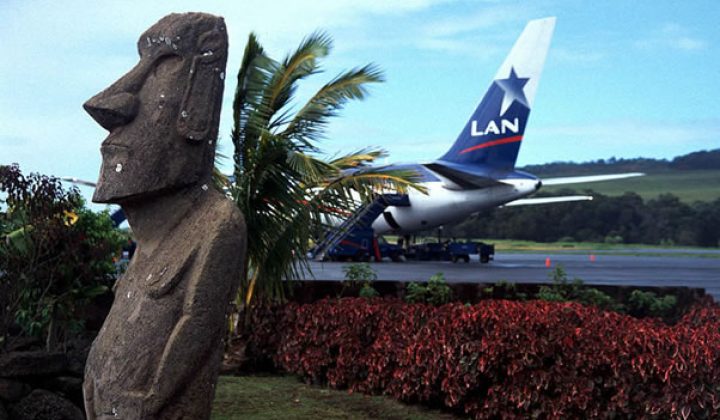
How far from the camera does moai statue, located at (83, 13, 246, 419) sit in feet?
12.0

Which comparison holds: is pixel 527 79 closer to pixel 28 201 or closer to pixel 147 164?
pixel 28 201

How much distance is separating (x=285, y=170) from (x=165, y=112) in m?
6.65

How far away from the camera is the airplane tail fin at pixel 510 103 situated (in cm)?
3381

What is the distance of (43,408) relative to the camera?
7.14 metres

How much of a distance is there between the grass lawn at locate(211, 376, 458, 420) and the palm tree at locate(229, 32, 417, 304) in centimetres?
138

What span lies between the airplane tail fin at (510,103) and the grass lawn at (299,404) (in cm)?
2548

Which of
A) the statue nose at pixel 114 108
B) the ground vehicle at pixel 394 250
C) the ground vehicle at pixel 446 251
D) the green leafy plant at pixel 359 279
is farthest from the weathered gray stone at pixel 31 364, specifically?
the ground vehicle at pixel 446 251

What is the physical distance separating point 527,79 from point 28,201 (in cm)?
2813

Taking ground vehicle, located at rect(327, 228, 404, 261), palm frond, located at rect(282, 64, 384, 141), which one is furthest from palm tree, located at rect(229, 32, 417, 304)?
ground vehicle, located at rect(327, 228, 404, 261)

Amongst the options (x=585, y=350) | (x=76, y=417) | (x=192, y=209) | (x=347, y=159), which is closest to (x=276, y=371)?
(x=347, y=159)

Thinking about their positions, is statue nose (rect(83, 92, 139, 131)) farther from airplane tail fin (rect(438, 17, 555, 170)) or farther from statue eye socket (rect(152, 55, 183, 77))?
airplane tail fin (rect(438, 17, 555, 170))

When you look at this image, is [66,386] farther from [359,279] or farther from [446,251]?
[446,251]

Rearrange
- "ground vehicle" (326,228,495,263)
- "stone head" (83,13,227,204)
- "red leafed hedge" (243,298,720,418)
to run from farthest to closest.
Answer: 1. "ground vehicle" (326,228,495,263)
2. "red leafed hedge" (243,298,720,418)
3. "stone head" (83,13,227,204)

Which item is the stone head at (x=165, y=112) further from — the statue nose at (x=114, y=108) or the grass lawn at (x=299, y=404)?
the grass lawn at (x=299, y=404)
